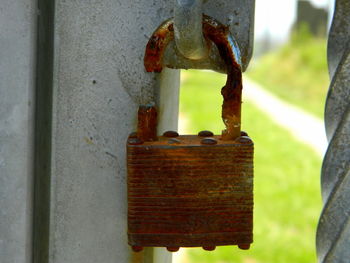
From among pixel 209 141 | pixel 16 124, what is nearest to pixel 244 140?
pixel 209 141

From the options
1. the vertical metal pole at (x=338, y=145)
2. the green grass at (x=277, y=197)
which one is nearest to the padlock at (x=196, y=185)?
the vertical metal pole at (x=338, y=145)

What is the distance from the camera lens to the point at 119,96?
933 mm

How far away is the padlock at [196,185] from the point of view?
85 centimetres

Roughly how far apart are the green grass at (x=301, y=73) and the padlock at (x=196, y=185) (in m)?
11.0

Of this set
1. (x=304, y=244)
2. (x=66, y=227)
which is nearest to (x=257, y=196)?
(x=304, y=244)

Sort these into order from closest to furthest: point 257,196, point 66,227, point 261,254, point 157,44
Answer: point 157,44
point 66,227
point 261,254
point 257,196

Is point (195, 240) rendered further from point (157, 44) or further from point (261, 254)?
point (261, 254)

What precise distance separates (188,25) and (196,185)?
24 centimetres

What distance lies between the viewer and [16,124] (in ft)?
3.03

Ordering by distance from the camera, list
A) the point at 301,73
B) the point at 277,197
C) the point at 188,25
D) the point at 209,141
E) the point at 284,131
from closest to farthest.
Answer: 1. the point at 188,25
2. the point at 209,141
3. the point at 277,197
4. the point at 284,131
5. the point at 301,73

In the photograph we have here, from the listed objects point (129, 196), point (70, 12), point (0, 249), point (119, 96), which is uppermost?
point (70, 12)

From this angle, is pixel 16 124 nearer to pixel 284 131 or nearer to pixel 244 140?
pixel 244 140

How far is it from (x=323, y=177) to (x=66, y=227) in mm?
421

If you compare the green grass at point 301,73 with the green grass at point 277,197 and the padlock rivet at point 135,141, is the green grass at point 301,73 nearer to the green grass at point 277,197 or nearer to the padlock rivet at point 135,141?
the green grass at point 277,197
